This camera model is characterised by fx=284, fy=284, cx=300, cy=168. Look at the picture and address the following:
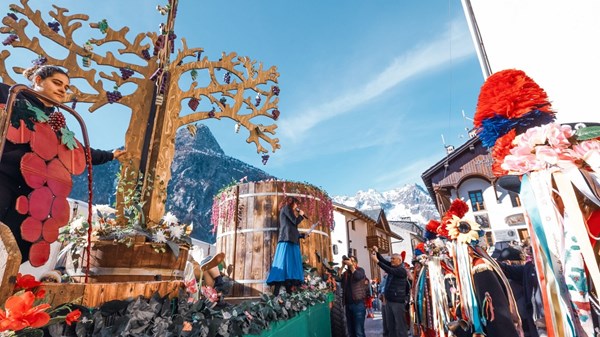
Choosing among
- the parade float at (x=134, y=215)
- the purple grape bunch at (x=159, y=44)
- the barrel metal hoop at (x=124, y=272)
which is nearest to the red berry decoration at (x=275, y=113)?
the parade float at (x=134, y=215)

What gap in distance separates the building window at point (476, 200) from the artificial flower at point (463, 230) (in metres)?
20.2

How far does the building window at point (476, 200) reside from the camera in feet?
68.4

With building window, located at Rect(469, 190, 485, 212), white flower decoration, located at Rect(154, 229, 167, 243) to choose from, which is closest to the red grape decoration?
white flower decoration, located at Rect(154, 229, 167, 243)

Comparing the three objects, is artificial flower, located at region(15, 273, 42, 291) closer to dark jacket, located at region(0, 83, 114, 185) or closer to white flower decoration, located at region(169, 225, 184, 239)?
dark jacket, located at region(0, 83, 114, 185)

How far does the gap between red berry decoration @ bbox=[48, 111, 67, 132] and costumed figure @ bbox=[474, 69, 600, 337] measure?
278 cm

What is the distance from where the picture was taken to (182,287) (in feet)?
6.25

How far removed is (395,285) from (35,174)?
20.6 feet

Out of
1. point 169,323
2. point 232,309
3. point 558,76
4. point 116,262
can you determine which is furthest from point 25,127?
point 558,76

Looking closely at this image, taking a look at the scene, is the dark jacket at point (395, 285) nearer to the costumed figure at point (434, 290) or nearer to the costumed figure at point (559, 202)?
the costumed figure at point (434, 290)

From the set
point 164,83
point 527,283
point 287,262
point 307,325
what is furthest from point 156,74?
point 527,283

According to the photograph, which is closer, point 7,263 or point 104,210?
point 7,263

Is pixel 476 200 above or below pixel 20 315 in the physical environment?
above

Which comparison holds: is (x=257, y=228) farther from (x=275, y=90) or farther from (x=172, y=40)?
(x=172, y=40)

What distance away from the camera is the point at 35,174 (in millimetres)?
1563
